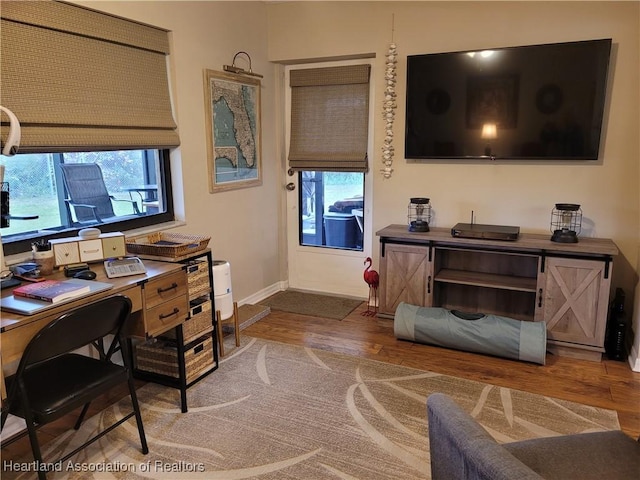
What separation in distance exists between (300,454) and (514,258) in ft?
7.49

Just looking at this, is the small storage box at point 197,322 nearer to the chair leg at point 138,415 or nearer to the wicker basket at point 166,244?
the wicker basket at point 166,244

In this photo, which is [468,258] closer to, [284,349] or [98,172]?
[284,349]

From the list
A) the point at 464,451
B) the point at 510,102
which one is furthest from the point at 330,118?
the point at 464,451

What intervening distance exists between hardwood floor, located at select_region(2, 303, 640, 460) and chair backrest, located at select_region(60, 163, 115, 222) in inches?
43.3

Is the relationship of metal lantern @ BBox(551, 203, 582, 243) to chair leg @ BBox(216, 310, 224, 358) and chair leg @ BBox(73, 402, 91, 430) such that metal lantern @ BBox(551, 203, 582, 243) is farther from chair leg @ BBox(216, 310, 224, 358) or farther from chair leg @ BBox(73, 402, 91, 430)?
chair leg @ BBox(73, 402, 91, 430)

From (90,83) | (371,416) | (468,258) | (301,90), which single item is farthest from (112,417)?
(301,90)

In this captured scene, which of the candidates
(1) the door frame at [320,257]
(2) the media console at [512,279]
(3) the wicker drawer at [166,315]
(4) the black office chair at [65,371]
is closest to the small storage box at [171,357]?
(3) the wicker drawer at [166,315]

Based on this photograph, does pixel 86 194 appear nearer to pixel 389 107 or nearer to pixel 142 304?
pixel 142 304

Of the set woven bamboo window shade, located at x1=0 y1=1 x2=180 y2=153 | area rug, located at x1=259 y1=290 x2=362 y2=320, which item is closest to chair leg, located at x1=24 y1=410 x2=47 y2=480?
woven bamboo window shade, located at x1=0 y1=1 x2=180 y2=153

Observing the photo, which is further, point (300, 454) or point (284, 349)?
point (284, 349)

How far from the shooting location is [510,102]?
3.41 meters

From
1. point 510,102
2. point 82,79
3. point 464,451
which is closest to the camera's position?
point 464,451

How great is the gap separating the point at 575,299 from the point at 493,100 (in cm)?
150

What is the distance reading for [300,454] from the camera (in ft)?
7.32
